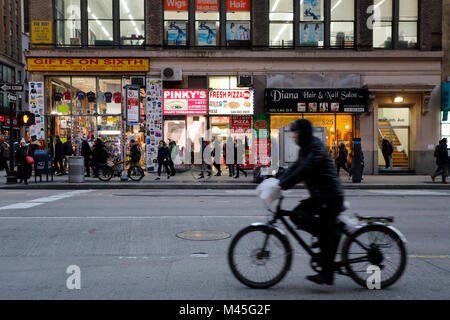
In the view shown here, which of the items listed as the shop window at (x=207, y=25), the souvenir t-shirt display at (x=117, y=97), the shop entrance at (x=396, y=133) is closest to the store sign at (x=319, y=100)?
the shop entrance at (x=396, y=133)

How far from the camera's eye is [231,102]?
22438mm

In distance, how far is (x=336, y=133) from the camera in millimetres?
22984

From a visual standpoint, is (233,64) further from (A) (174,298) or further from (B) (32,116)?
(A) (174,298)

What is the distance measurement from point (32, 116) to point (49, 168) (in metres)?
2.35

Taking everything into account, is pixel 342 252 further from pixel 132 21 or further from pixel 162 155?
pixel 132 21

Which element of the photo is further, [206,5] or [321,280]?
[206,5]

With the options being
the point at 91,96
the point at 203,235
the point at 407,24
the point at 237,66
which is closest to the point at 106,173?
the point at 91,96

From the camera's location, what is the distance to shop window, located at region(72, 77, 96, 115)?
22547 millimetres

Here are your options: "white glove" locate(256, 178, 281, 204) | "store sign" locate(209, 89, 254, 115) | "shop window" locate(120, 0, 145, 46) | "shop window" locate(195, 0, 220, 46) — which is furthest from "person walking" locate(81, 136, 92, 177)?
"white glove" locate(256, 178, 281, 204)

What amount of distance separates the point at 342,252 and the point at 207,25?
20.1 meters

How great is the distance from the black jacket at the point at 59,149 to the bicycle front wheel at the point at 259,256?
17654 mm

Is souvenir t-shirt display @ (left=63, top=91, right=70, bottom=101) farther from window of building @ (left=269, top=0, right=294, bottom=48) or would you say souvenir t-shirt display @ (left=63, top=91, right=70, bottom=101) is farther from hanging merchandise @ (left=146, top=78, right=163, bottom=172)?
window of building @ (left=269, top=0, right=294, bottom=48)

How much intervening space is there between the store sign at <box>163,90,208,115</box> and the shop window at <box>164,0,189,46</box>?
2711 mm

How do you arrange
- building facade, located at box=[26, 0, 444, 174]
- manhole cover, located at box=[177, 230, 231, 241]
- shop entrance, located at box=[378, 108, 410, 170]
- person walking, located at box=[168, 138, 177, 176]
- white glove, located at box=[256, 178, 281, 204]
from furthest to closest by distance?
shop entrance, located at box=[378, 108, 410, 170]
building facade, located at box=[26, 0, 444, 174]
person walking, located at box=[168, 138, 177, 176]
manhole cover, located at box=[177, 230, 231, 241]
white glove, located at box=[256, 178, 281, 204]
